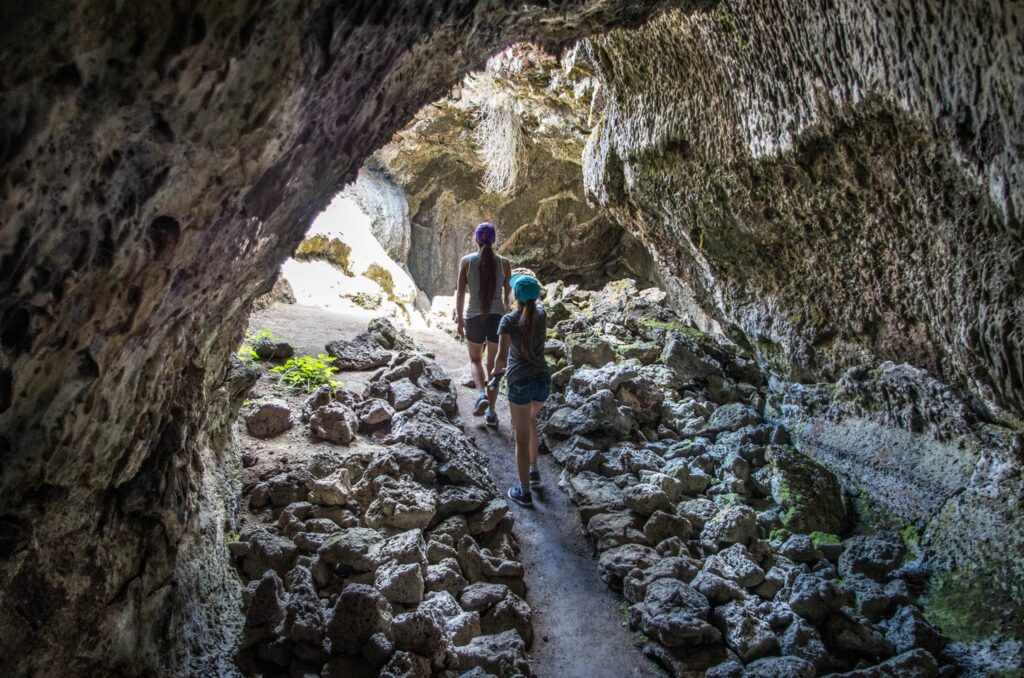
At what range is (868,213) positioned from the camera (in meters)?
4.49

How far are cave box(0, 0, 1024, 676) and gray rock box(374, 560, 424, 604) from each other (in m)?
0.03

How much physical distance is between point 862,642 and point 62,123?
4654 millimetres

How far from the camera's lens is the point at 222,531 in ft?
12.5

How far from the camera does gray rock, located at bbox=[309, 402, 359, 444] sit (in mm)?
5098

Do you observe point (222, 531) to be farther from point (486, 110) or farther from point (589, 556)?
point (486, 110)

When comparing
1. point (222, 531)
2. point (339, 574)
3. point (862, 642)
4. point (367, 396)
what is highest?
point (367, 396)

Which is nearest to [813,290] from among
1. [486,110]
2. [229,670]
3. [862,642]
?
[862,642]

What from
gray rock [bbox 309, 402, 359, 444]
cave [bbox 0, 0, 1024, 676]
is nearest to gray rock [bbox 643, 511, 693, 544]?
cave [bbox 0, 0, 1024, 676]

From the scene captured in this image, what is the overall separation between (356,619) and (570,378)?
4932 mm

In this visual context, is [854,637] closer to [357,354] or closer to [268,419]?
[268,419]

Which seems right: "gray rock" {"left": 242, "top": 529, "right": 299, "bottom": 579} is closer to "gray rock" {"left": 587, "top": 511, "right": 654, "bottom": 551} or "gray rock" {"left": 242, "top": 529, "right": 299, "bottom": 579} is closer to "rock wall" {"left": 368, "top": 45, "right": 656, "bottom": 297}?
"gray rock" {"left": 587, "top": 511, "right": 654, "bottom": 551}

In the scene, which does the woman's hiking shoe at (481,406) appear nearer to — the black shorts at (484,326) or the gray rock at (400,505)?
the black shorts at (484,326)

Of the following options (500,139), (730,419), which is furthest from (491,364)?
(500,139)

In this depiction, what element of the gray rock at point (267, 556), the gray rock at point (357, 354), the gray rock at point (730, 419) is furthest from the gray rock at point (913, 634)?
the gray rock at point (357, 354)
